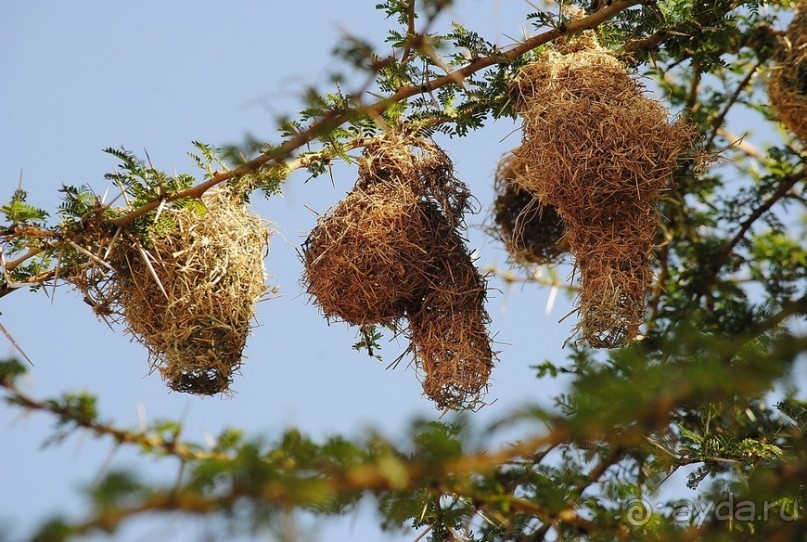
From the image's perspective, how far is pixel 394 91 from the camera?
331 centimetres

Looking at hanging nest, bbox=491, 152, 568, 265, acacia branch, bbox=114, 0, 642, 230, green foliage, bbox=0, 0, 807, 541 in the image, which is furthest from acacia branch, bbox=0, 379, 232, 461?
hanging nest, bbox=491, 152, 568, 265

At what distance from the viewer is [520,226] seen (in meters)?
4.09

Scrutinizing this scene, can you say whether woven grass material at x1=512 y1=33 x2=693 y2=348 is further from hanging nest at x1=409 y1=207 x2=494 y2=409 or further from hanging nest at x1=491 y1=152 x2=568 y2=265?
hanging nest at x1=491 y1=152 x2=568 y2=265

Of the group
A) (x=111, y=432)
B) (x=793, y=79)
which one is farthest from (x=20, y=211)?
(x=793, y=79)

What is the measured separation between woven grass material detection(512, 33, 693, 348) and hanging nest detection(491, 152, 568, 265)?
2.28ft

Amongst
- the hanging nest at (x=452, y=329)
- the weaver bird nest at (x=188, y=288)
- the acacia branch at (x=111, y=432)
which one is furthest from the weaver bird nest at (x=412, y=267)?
the acacia branch at (x=111, y=432)

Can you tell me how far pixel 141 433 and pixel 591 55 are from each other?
6.38ft

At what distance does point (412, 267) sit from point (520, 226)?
2.91 ft

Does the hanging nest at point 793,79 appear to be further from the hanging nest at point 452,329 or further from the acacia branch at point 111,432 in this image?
the acacia branch at point 111,432

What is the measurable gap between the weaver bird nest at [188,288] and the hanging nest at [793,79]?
1.69m

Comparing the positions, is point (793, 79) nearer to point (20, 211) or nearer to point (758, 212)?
point (758, 212)

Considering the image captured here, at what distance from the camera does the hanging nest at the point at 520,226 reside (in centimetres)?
402

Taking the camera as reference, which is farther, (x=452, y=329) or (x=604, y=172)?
(x=452, y=329)

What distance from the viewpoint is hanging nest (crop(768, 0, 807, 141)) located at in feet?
11.2
